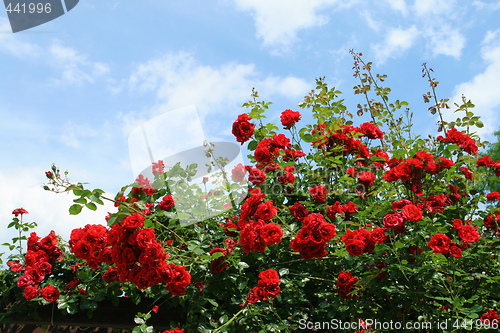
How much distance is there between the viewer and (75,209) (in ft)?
7.09

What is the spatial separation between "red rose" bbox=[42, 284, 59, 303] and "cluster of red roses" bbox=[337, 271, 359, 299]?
7.31ft

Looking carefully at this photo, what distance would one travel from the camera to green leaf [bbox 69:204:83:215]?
2150 millimetres

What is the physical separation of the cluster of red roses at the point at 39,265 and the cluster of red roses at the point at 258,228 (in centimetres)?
187

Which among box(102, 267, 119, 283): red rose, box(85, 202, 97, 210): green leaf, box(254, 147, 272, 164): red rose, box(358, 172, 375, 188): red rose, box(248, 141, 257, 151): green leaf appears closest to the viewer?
box(85, 202, 97, 210): green leaf

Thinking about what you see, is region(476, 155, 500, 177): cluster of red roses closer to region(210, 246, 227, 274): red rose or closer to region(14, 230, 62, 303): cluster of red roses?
Answer: region(210, 246, 227, 274): red rose

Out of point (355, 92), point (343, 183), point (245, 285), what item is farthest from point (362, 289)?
point (355, 92)

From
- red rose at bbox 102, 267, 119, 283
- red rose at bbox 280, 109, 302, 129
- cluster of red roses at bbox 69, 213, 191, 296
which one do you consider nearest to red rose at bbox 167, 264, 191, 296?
cluster of red roses at bbox 69, 213, 191, 296

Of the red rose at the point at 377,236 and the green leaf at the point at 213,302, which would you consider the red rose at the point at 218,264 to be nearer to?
the green leaf at the point at 213,302

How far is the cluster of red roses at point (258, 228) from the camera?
2.24 meters

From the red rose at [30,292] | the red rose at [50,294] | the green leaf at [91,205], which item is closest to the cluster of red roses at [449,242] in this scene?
the green leaf at [91,205]

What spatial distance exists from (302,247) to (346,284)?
478 millimetres

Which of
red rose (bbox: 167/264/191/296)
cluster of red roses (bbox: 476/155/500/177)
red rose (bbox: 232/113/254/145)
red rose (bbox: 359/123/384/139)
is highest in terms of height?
red rose (bbox: 232/113/254/145)

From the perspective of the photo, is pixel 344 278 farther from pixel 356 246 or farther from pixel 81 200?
pixel 81 200

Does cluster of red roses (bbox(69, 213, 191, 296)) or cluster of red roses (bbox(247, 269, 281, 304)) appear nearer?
cluster of red roses (bbox(69, 213, 191, 296))
